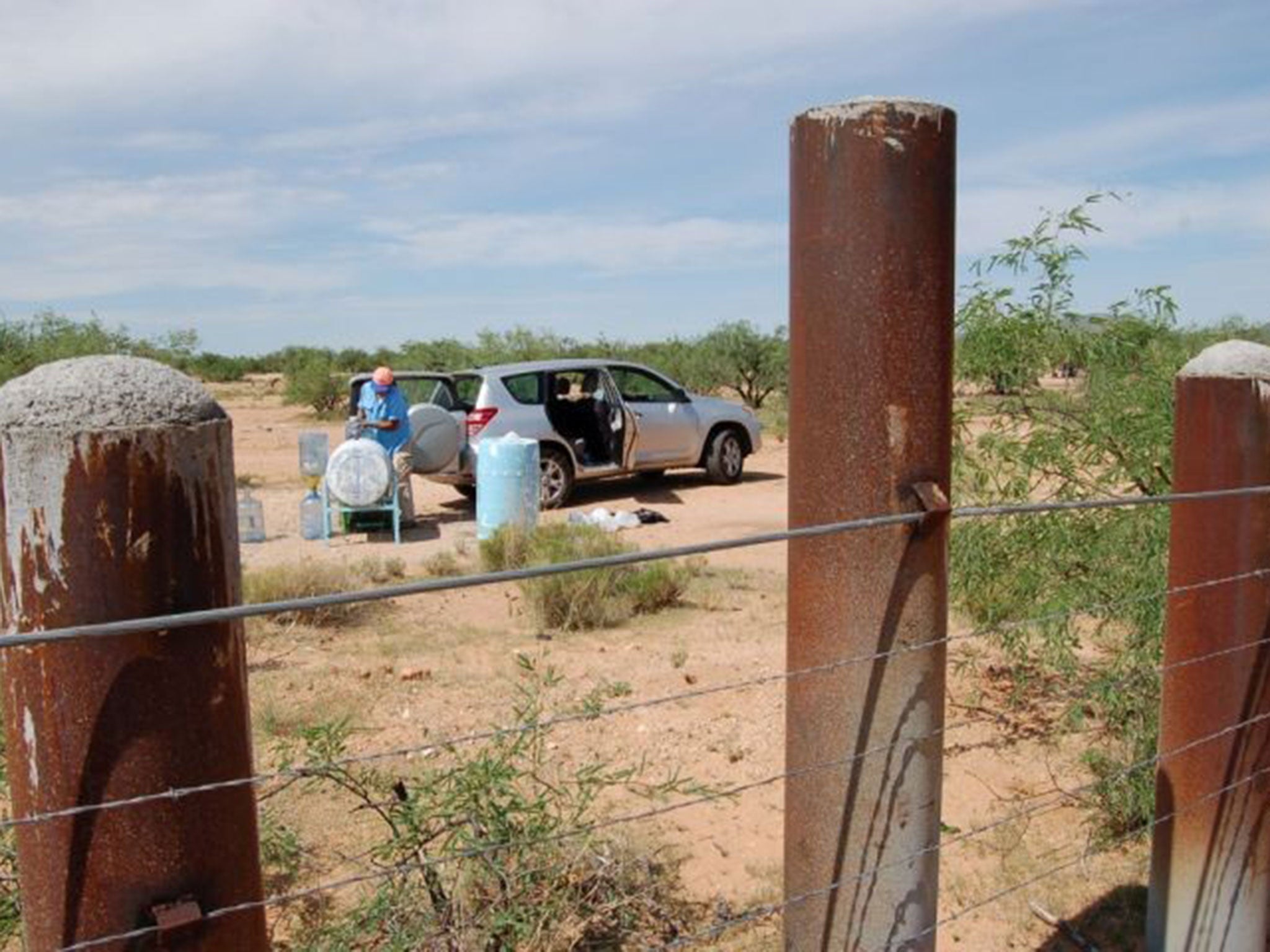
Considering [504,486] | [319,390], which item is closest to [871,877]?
[504,486]

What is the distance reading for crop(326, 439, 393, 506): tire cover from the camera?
34.5ft

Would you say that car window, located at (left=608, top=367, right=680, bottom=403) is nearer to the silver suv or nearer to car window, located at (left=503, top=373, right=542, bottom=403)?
the silver suv

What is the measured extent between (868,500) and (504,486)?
354 inches

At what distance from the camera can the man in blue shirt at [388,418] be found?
36.4 feet

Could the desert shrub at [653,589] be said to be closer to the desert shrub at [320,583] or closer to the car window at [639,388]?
the desert shrub at [320,583]

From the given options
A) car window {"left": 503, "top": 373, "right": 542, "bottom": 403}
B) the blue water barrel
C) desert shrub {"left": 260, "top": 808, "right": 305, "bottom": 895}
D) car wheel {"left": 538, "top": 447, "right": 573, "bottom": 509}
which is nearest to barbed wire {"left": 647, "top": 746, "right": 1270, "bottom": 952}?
desert shrub {"left": 260, "top": 808, "right": 305, "bottom": 895}

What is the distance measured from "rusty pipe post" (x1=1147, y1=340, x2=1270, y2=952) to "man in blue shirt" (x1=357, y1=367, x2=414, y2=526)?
895 centimetres

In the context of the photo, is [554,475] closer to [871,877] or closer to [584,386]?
[584,386]

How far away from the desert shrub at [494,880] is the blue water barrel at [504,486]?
6.81 meters

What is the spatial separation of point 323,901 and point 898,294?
117 inches

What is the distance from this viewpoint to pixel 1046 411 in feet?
17.1

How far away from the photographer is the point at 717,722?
5.54m

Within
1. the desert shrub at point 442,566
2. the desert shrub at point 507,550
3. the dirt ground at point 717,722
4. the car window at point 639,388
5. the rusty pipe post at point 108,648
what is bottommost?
the dirt ground at point 717,722

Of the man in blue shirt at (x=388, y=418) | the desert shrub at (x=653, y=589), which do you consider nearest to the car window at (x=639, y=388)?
the man in blue shirt at (x=388, y=418)
